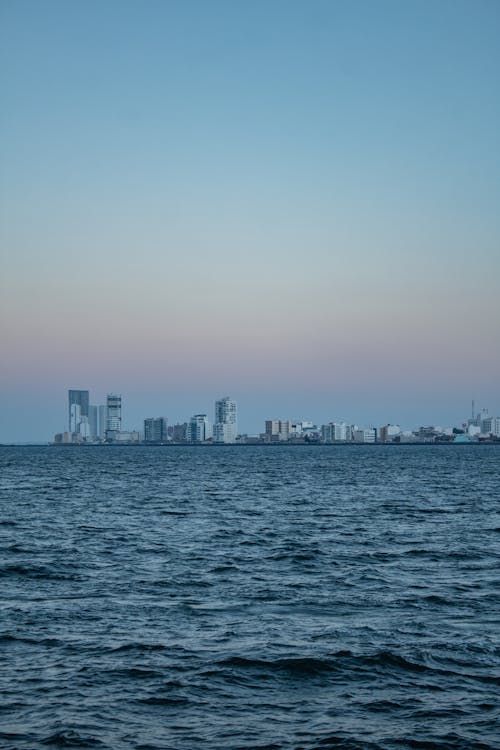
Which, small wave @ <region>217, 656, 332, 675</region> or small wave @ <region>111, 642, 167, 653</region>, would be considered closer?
small wave @ <region>217, 656, 332, 675</region>

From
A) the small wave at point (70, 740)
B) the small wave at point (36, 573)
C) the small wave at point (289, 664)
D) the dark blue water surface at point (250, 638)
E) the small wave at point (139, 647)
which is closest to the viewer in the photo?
the small wave at point (70, 740)

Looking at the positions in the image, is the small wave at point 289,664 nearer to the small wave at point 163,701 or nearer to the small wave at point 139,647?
the small wave at point 139,647


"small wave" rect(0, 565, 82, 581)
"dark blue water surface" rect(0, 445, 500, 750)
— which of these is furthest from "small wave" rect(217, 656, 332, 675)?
"small wave" rect(0, 565, 82, 581)

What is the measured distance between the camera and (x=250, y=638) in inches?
865

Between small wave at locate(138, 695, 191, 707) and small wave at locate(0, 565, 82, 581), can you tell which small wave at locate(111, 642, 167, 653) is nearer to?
small wave at locate(138, 695, 191, 707)

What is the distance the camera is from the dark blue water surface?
51.9 feet

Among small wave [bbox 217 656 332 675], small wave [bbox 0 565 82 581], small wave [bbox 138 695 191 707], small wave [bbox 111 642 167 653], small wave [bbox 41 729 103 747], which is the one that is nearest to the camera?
small wave [bbox 41 729 103 747]

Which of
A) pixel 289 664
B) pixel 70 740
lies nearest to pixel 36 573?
pixel 289 664

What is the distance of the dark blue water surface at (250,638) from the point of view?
1580 centimetres

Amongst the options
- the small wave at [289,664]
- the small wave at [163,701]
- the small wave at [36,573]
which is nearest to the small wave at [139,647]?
the small wave at [289,664]

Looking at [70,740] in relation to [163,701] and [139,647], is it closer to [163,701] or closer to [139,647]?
[163,701]

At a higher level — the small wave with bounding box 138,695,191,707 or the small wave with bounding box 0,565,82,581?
the small wave with bounding box 0,565,82,581

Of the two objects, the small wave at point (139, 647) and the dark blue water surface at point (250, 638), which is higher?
the small wave at point (139, 647)

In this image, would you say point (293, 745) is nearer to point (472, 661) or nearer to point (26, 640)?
point (472, 661)
